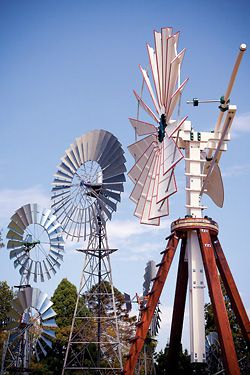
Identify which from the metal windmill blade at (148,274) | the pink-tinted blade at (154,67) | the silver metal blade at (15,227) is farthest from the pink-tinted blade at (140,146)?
the silver metal blade at (15,227)

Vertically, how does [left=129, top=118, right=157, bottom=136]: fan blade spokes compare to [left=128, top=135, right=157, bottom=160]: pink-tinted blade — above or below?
above

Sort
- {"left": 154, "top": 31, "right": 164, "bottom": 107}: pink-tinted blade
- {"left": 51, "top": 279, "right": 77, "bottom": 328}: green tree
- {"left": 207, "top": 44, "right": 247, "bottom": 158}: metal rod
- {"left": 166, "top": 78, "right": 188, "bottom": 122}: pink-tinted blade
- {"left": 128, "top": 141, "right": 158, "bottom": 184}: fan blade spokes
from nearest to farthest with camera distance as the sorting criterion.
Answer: {"left": 207, "top": 44, "right": 247, "bottom": 158}: metal rod → {"left": 166, "top": 78, "right": 188, "bottom": 122}: pink-tinted blade → {"left": 154, "top": 31, "right": 164, "bottom": 107}: pink-tinted blade → {"left": 128, "top": 141, "right": 158, "bottom": 184}: fan blade spokes → {"left": 51, "top": 279, "right": 77, "bottom": 328}: green tree

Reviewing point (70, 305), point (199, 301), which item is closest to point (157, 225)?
point (199, 301)

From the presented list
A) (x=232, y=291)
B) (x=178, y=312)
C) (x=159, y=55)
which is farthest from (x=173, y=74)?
(x=178, y=312)

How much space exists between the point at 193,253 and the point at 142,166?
5109 millimetres

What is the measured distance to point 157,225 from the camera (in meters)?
27.2

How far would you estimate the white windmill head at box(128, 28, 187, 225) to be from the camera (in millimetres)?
24484

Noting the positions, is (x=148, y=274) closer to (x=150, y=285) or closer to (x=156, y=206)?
(x=150, y=285)

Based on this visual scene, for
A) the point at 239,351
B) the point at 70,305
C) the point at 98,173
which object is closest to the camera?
the point at 98,173

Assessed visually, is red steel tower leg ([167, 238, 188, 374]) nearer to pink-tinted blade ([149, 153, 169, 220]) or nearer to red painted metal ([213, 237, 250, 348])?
red painted metal ([213, 237, 250, 348])

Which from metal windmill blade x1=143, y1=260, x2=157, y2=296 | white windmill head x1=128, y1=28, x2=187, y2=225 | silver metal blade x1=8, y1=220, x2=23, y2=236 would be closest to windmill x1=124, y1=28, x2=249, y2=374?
white windmill head x1=128, y1=28, x2=187, y2=225

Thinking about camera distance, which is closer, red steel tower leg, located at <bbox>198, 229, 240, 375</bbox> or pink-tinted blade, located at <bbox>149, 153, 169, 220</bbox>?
red steel tower leg, located at <bbox>198, 229, 240, 375</bbox>

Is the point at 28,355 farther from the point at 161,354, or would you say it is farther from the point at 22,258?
the point at 161,354

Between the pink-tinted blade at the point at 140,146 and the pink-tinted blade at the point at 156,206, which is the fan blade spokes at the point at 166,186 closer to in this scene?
the pink-tinted blade at the point at 156,206
